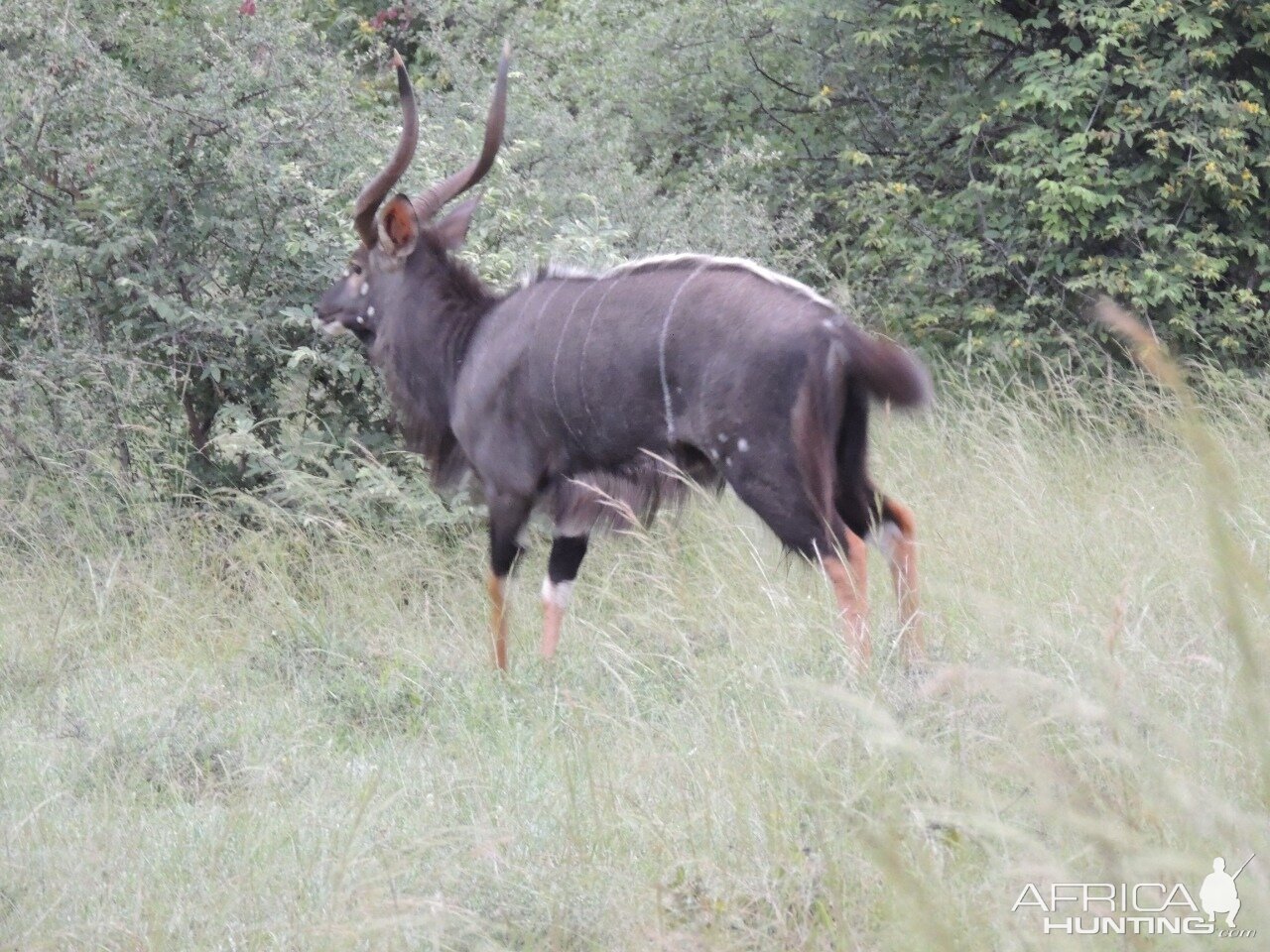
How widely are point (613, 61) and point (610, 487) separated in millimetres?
6074

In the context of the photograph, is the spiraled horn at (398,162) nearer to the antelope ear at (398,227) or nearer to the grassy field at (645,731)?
the antelope ear at (398,227)

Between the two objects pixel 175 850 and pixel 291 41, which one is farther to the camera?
pixel 291 41

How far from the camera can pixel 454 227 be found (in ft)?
18.8

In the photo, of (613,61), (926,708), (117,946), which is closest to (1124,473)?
(926,708)

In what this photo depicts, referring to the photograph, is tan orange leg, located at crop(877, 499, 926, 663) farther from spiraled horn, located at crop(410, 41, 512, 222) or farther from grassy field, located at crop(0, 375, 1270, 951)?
spiraled horn, located at crop(410, 41, 512, 222)

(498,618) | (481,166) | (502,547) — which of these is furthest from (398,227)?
(498,618)

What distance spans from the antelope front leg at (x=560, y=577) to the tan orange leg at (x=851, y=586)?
1.12 metres

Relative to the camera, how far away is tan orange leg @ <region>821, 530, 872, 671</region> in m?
3.91

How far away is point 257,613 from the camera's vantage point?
5.56 m

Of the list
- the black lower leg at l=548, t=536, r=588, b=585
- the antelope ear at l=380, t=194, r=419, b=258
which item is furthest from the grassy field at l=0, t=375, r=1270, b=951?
the antelope ear at l=380, t=194, r=419, b=258

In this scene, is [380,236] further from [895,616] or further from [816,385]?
[895,616]

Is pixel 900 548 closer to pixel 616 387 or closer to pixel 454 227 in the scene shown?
pixel 616 387

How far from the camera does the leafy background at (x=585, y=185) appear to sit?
253 inches

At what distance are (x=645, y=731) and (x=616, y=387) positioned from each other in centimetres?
139
